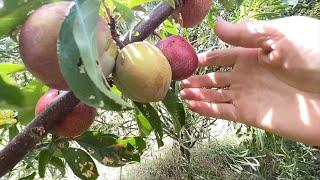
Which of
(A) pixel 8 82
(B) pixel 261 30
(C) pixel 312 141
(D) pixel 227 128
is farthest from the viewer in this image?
(D) pixel 227 128

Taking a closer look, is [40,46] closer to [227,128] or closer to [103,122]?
[103,122]

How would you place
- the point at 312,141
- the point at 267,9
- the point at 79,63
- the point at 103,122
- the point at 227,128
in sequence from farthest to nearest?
1. the point at 227,128
2. the point at 103,122
3. the point at 267,9
4. the point at 312,141
5. the point at 79,63

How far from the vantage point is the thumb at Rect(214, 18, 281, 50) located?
0.71 m

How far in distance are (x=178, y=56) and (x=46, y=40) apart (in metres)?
0.23

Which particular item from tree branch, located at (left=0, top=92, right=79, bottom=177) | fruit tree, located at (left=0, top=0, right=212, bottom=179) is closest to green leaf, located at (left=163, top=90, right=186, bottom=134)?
fruit tree, located at (left=0, top=0, right=212, bottom=179)

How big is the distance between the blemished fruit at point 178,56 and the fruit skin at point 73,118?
11cm

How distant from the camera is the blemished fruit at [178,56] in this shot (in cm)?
56

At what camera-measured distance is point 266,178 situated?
2092 millimetres

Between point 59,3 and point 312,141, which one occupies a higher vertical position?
point 59,3

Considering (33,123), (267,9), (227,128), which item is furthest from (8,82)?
(227,128)

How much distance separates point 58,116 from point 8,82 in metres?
0.07

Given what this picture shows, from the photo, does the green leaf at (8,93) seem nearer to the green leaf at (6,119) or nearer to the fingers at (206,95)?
the green leaf at (6,119)

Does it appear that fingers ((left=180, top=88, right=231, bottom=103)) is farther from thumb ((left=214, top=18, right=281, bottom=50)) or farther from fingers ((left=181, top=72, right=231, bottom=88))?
thumb ((left=214, top=18, right=281, bottom=50))

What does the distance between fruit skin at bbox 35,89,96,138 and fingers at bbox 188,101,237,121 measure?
35 centimetres
